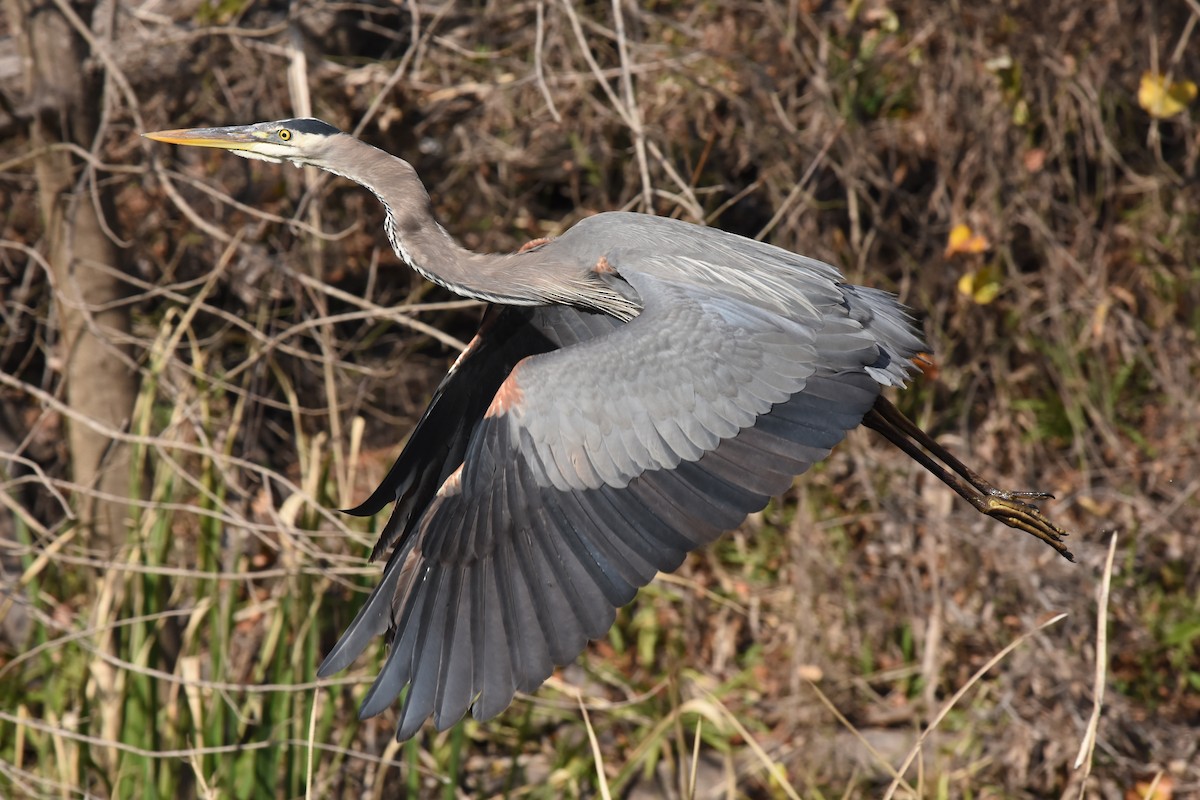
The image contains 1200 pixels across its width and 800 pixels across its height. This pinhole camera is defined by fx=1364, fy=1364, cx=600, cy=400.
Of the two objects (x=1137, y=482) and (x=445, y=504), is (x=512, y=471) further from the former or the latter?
(x=1137, y=482)

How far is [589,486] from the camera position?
3.22m

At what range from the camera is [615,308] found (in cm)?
387

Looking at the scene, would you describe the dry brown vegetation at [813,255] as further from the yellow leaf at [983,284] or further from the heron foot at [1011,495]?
the heron foot at [1011,495]

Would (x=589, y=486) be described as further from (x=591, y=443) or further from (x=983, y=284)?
(x=983, y=284)

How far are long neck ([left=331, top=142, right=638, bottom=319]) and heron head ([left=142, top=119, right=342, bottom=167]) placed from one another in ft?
0.34

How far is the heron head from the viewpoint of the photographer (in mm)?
3910

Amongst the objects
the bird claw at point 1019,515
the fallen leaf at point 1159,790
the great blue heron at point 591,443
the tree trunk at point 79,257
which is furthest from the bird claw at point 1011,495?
the tree trunk at point 79,257

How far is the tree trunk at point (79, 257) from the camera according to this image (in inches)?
201

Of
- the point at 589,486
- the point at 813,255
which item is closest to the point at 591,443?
the point at 589,486

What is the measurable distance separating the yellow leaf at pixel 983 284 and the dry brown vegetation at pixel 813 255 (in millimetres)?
31

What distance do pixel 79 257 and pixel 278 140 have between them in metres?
1.73

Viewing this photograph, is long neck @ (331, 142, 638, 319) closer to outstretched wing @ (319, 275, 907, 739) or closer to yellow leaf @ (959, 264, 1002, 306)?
outstretched wing @ (319, 275, 907, 739)

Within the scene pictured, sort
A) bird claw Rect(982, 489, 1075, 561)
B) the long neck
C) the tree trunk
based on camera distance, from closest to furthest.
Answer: the long neck, bird claw Rect(982, 489, 1075, 561), the tree trunk

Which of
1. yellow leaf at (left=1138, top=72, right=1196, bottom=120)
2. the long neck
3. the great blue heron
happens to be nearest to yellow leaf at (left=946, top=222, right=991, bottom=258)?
yellow leaf at (left=1138, top=72, right=1196, bottom=120)
